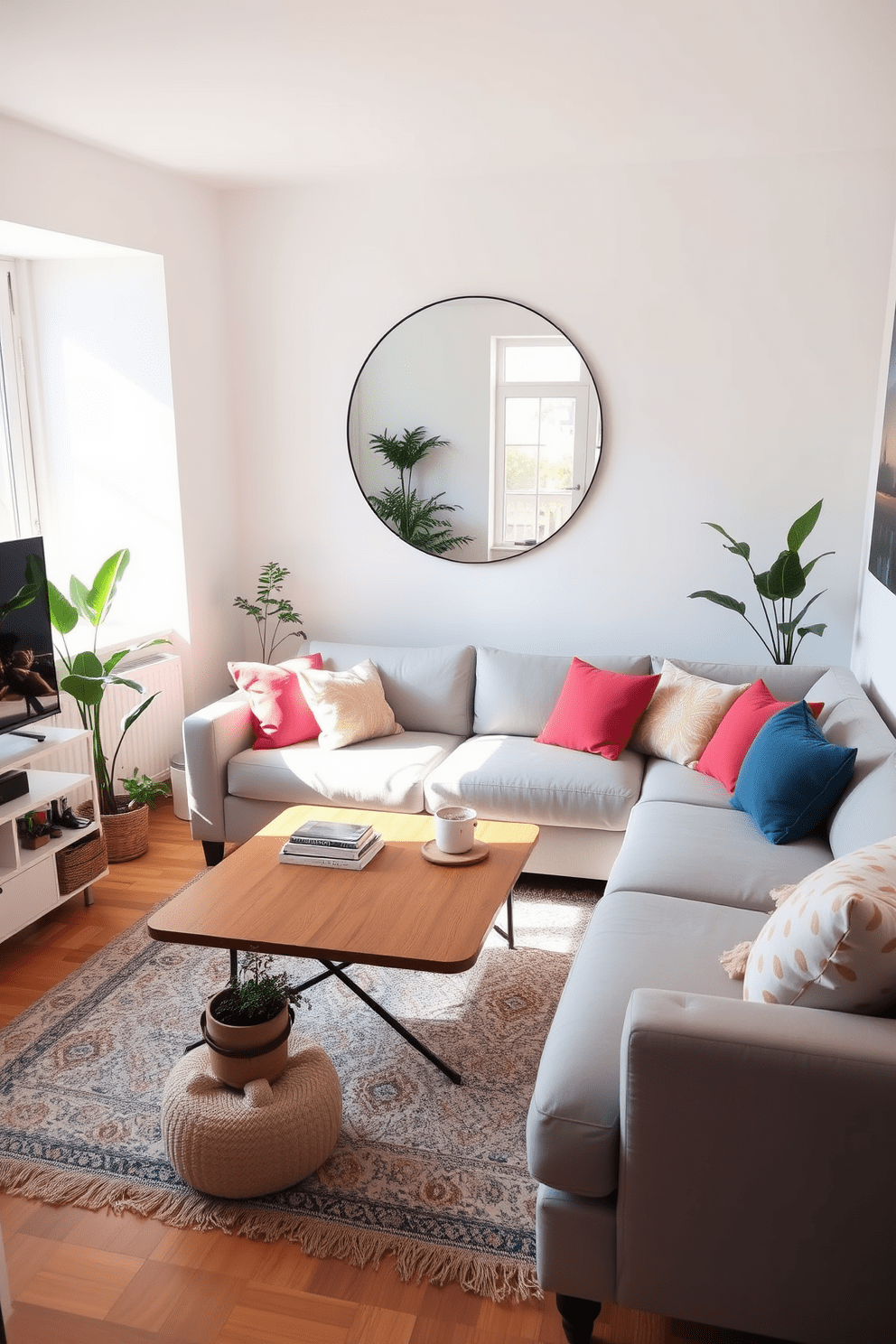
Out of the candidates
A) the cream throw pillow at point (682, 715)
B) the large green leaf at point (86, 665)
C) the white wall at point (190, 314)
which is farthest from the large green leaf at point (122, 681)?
the cream throw pillow at point (682, 715)

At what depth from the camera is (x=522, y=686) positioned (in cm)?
398

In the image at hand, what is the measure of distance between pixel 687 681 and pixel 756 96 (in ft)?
6.23

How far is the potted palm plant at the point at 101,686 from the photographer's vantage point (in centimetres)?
361

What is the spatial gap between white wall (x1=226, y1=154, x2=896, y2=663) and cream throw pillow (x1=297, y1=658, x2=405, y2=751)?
0.81 metres

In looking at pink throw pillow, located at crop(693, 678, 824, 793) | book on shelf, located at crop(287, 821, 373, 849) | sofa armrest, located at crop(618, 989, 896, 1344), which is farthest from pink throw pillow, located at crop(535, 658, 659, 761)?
sofa armrest, located at crop(618, 989, 896, 1344)

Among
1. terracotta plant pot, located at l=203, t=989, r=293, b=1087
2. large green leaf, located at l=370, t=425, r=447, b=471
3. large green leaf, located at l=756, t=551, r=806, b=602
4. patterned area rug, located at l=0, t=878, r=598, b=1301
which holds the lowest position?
patterned area rug, located at l=0, t=878, r=598, b=1301

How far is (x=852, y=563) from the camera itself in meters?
4.15

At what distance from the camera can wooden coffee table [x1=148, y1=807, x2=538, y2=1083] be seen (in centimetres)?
229

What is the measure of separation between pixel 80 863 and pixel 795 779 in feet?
7.62

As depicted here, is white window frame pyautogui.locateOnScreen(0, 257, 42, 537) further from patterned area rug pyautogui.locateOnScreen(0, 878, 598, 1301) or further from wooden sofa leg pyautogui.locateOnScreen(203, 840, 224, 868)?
patterned area rug pyautogui.locateOnScreen(0, 878, 598, 1301)

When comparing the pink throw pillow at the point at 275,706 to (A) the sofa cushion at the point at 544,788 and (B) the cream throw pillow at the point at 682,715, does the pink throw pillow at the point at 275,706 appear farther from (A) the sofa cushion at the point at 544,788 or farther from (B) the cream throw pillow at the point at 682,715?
(B) the cream throw pillow at the point at 682,715

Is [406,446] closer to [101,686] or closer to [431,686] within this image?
[431,686]

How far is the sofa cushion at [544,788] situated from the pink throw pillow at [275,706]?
63 cm

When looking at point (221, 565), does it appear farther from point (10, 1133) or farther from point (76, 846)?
point (10, 1133)
